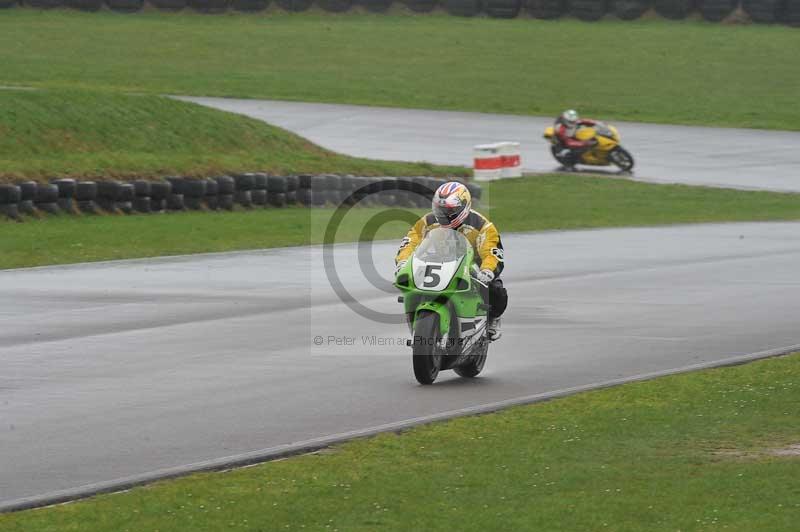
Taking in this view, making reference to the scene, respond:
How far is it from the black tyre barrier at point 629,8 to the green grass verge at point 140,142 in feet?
86.0

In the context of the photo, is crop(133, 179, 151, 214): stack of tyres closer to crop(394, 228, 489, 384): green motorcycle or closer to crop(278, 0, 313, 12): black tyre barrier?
crop(394, 228, 489, 384): green motorcycle

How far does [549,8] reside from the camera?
174 ft

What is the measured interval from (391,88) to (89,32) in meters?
12.4

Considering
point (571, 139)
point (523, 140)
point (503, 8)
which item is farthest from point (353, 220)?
point (503, 8)

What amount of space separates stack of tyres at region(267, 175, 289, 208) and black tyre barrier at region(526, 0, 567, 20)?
31832mm

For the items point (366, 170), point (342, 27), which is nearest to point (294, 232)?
point (366, 170)

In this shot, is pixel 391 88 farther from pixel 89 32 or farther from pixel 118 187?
pixel 118 187

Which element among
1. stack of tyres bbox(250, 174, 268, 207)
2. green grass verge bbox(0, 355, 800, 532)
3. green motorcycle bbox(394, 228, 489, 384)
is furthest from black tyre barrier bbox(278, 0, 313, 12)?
green grass verge bbox(0, 355, 800, 532)

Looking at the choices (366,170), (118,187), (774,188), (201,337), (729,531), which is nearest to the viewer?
(729,531)

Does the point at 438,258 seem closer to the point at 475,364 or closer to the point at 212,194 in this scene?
the point at 475,364

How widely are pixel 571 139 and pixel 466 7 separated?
23008 mm

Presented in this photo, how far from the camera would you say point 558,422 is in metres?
9.20

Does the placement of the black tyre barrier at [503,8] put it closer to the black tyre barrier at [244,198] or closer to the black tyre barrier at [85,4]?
the black tyre barrier at [85,4]

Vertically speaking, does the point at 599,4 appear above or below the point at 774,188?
above
